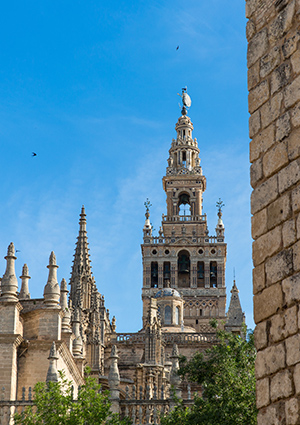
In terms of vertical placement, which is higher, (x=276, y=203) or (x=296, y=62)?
(x=296, y=62)

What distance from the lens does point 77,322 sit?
50.2 m

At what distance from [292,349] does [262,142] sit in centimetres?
295

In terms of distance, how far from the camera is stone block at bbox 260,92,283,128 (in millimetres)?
11438

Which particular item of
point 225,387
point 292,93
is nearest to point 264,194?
point 292,93

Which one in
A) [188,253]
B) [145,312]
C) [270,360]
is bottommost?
[270,360]

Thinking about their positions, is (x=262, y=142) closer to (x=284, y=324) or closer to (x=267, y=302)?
(x=267, y=302)

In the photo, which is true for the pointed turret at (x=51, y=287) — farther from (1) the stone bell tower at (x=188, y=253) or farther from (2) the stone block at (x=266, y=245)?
(1) the stone bell tower at (x=188, y=253)

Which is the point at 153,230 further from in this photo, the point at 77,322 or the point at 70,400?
the point at 70,400

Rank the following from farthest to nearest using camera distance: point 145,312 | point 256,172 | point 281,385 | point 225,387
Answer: point 145,312 → point 225,387 → point 256,172 → point 281,385

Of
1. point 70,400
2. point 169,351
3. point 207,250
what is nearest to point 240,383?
point 70,400

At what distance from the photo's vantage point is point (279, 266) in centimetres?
1084

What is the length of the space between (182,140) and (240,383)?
2671 inches

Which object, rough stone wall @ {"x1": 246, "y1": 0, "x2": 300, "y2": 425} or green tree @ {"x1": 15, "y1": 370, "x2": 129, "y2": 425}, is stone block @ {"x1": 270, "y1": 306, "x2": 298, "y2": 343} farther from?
green tree @ {"x1": 15, "y1": 370, "x2": 129, "y2": 425}

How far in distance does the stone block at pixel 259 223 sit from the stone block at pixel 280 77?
168 cm
